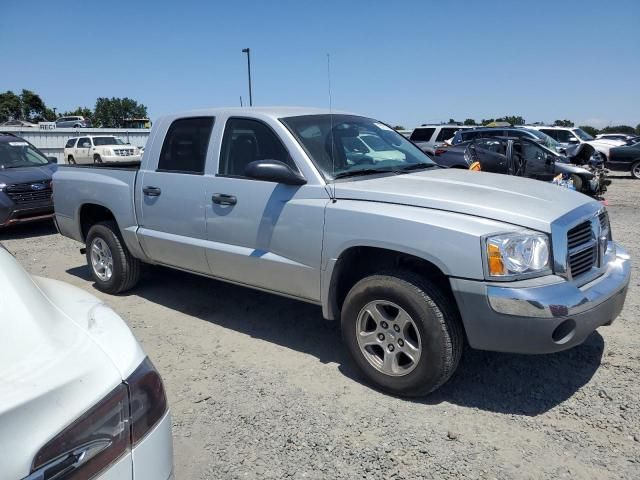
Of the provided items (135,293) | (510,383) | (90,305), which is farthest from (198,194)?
(510,383)

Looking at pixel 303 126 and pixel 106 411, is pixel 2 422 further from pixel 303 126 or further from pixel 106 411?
pixel 303 126

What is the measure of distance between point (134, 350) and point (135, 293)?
4269 millimetres

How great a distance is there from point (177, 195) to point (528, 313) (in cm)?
307

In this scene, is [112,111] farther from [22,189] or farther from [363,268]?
[363,268]

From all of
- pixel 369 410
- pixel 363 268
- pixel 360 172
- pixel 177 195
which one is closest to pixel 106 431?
pixel 369 410

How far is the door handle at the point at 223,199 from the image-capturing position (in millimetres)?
4172

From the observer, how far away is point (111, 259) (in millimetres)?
5535

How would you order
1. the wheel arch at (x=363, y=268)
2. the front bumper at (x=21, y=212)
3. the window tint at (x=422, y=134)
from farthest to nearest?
the window tint at (x=422, y=134)
the front bumper at (x=21, y=212)
the wheel arch at (x=363, y=268)

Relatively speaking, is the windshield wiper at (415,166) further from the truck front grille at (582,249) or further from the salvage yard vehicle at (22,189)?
the salvage yard vehicle at (22,189)

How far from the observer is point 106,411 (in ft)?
4.73

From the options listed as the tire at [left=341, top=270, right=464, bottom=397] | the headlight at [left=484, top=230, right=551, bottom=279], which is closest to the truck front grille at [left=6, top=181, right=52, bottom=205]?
the tire at [left=341, top=270, right=464, bottom=397]

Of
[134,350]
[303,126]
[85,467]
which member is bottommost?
[85,467]

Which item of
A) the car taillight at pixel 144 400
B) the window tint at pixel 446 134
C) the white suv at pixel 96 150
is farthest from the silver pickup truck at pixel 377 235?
the white suv at pixel 96 150

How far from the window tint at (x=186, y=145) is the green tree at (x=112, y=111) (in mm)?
68005
